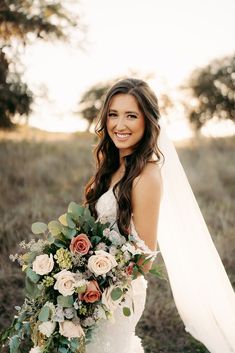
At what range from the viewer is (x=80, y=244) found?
9.26 ft

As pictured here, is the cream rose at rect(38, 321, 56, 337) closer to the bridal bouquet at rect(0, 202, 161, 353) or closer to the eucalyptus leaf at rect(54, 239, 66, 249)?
the bridal bouquet at rect(0, 202, 161, 353)

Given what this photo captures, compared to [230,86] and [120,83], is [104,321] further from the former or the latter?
[230,86]

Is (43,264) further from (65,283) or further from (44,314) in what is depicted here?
(44,314)

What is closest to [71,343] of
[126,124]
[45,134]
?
[126,124]

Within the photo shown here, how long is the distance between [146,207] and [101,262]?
0.55 meters

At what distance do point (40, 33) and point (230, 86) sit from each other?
1322 cm

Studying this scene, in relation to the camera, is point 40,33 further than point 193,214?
Yes

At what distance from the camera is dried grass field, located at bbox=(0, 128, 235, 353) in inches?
228

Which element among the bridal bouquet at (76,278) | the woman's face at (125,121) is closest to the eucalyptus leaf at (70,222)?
the bridal bouquet at (76,278)

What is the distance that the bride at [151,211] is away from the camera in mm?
3195

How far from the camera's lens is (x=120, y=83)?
3.45 metres

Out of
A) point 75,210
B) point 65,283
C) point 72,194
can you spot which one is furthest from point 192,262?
point 72,194

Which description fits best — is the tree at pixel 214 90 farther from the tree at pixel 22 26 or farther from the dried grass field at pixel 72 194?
the tree at pixel 22 26

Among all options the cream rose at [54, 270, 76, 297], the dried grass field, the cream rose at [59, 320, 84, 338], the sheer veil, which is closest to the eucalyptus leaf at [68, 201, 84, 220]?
the cream rose at [54, 270, 76, 297]
